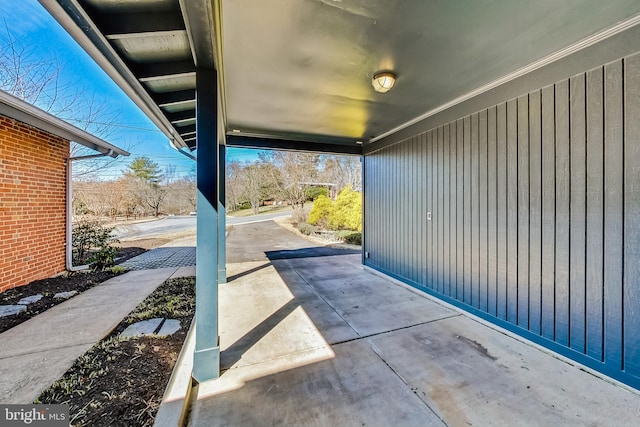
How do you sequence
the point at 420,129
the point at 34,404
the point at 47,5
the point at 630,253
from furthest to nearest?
the point at 420,129
the point at 630,253
the point at 34,404
the point at 47,5

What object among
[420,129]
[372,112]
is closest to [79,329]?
[372,112]

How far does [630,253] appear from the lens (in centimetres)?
187

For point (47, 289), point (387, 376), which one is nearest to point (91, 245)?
point (47, 289)

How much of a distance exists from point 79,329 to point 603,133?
5.14 meters

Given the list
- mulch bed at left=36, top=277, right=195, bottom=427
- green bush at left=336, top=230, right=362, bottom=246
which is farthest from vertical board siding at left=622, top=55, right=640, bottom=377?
green bush at left=336, top=230, right=362, bottom=246

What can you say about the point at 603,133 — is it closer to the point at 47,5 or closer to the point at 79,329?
the point at 47,5

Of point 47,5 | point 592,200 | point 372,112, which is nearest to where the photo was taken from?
point 47,5

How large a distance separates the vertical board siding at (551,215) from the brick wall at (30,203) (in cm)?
600

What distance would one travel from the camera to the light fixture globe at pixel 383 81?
245 cm

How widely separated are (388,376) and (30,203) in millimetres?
5523

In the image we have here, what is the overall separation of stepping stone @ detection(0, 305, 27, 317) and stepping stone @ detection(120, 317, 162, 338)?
5.01 ft

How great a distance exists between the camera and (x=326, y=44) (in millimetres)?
2033

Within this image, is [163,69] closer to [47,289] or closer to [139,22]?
[139,22]

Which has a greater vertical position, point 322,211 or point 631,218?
point 322,211
